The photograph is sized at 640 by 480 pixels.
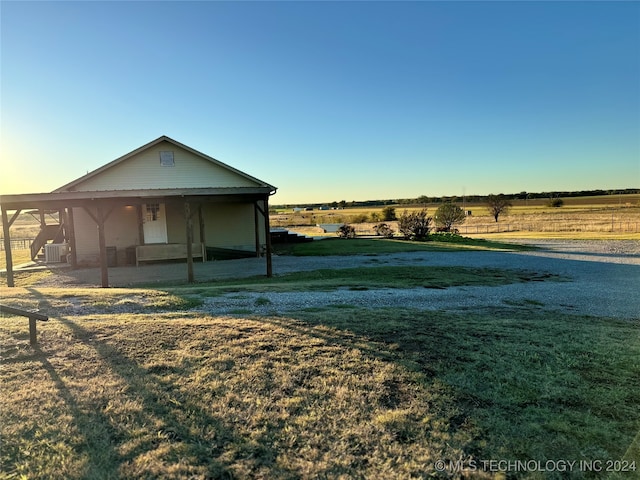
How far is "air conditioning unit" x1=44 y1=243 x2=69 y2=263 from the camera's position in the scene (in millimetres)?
16484

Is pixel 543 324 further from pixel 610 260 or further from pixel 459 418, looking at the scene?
pixel 610 260

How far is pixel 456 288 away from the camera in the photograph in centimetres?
1006

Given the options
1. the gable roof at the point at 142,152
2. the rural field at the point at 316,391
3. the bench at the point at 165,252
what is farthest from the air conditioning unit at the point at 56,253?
the rural field at the point at 316,391

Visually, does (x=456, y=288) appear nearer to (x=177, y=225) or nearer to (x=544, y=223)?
(x=177, y=225)

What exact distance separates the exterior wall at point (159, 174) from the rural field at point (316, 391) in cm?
1012

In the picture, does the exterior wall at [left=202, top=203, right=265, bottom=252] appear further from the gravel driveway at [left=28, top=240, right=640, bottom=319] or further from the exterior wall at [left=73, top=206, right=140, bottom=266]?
the exterior wall at [left=73, top=206, right=140, bottom=266]

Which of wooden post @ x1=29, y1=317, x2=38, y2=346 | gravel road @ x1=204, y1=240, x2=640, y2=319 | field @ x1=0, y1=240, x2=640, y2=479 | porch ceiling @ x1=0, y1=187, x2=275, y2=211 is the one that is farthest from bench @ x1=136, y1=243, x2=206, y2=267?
wooden post @ x1=29, y1=317, x2=38, y2=346

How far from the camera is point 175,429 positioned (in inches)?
120

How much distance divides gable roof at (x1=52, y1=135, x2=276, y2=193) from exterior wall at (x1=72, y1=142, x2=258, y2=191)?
52mm

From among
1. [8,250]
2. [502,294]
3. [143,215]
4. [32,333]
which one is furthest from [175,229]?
[502,294]

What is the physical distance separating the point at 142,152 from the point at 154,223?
3.08 meters

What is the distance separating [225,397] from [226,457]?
0.81 meters

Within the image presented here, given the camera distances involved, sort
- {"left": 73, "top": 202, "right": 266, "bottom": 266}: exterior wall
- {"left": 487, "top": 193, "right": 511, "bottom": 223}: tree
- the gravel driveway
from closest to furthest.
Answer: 1. the gravel driveway
2. {"left": 73, "top": 202, "right": 266, "bottom": 266}: exterior wall
3. {"left": 487, "top": 193, "right": 511, "bottom": 223}: tree

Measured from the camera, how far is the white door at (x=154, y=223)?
1677 cm
